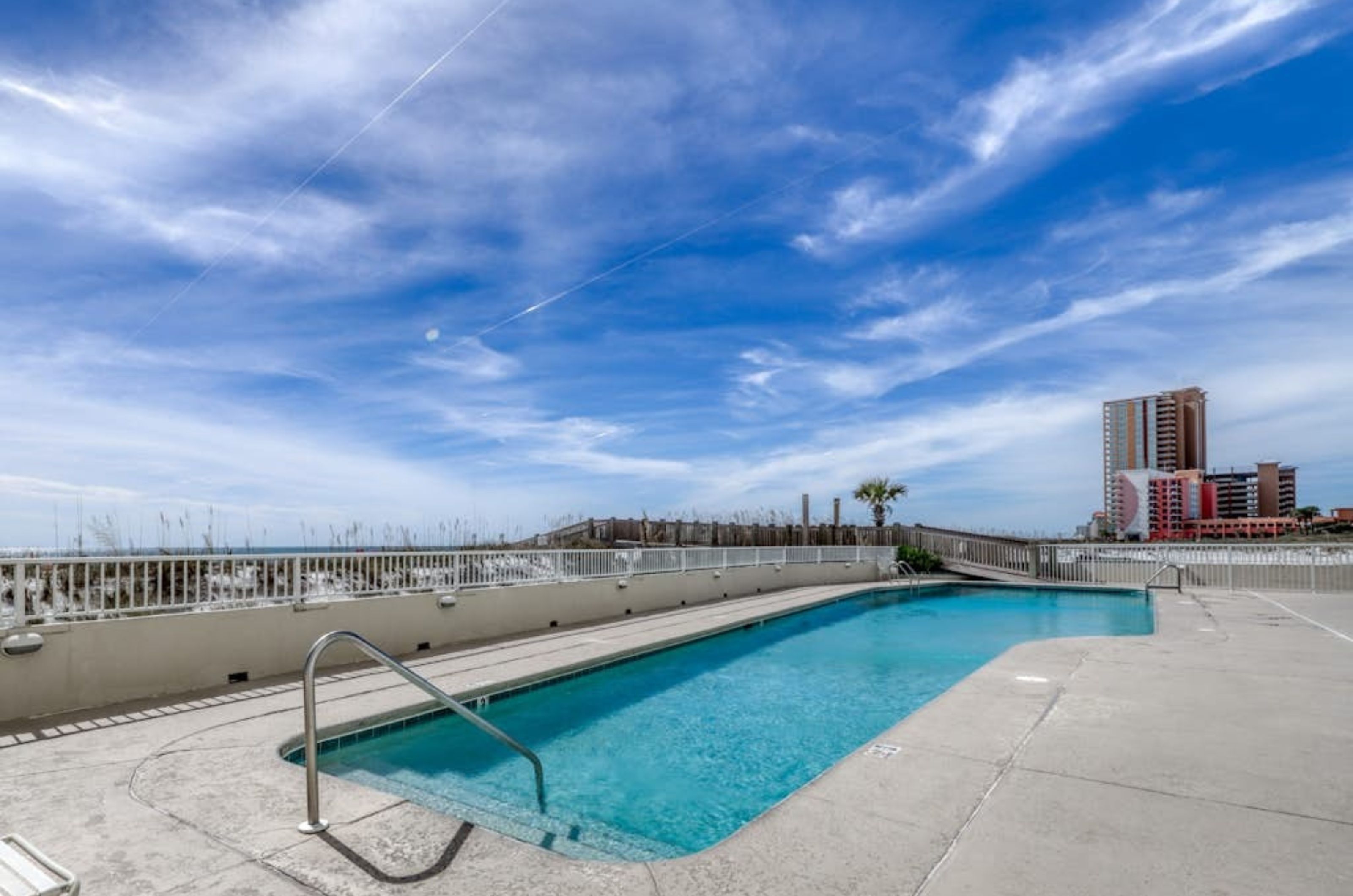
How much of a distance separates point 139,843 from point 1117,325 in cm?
1496

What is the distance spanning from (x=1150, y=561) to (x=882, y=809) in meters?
17.4

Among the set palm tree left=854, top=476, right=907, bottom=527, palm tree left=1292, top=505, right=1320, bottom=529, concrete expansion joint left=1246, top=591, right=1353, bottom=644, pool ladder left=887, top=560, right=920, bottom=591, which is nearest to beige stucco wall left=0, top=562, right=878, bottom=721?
concrete expansion joint left=1246, top=591, right=1353, bottom=644

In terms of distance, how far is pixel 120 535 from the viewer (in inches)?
349

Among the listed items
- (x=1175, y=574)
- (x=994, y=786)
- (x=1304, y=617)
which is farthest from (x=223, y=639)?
(x=1175, y=574)

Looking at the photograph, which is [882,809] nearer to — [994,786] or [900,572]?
[994,786]

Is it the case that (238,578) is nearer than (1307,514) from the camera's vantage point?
Yes

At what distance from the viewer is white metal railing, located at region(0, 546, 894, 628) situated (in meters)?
5.00

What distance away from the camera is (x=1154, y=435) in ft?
282

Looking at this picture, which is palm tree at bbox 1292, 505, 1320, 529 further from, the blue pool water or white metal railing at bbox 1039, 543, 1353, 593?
the blue pool water

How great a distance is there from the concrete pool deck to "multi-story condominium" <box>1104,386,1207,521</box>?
8197 cm

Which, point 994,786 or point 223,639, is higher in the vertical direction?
point 223,639

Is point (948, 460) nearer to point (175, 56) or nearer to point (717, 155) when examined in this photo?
point (717, 155)

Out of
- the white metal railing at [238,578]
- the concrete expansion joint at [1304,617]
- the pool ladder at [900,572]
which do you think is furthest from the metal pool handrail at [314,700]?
the pool ladder at [900,572]

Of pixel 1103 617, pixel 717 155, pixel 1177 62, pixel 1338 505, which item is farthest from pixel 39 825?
pixel 1338 505
